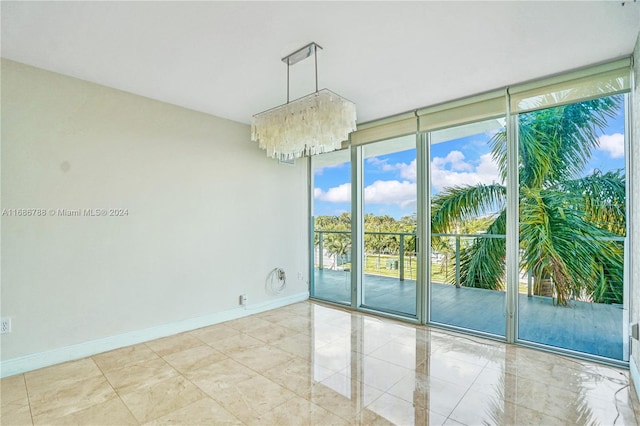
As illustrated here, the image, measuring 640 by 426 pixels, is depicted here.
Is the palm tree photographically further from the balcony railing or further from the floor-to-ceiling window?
the balcony railing

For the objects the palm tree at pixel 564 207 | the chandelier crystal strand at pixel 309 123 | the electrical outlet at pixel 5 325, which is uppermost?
the chandelier crystal strand at pixel 309 123

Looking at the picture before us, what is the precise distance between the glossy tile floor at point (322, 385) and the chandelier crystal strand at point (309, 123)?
6.18 feet

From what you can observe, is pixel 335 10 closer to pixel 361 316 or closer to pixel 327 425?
pixel 327 425

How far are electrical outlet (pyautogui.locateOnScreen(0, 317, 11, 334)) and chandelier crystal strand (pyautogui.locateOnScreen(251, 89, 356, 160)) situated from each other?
2512mm

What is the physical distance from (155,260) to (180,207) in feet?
2.05

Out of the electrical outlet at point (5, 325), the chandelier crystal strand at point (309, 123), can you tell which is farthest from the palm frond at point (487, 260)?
the electrical outlet at point (5, 325)

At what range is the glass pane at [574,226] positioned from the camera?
105 inches

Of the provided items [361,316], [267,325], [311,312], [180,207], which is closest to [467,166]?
[361,316]

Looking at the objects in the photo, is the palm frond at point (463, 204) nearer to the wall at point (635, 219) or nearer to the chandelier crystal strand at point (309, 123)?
the wall at point (635, 219)

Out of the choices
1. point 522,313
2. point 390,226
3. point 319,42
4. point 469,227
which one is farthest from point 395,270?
point 319,42

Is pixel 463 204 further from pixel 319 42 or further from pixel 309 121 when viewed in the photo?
pixel 319 42

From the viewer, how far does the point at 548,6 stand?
1905mm

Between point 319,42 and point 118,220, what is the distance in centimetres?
250

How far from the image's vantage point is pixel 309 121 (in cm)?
240
